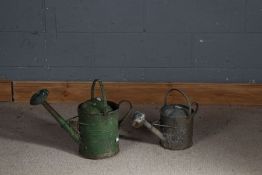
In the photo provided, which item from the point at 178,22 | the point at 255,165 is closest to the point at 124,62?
the point at 178,22

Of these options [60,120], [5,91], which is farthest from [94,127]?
[5,91]

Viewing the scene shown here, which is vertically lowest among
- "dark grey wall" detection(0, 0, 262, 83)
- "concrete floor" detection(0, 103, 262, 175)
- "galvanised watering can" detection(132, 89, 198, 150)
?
"concrete floor" detection(0, 103, 262, 175)

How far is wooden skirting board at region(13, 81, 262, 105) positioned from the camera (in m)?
3.06

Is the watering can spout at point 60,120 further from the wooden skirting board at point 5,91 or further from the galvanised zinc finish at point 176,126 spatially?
the wooden skirting board at point 5,91

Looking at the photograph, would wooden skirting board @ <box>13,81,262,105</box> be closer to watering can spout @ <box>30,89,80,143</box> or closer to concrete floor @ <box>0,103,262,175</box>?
concrete floor @ <box>0,103,262,175</box>

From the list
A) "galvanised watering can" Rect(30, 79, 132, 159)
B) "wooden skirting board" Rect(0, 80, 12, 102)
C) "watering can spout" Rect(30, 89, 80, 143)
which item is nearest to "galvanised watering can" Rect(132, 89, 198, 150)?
"galvanised watering can" Rect(30, 79, 132, 159)

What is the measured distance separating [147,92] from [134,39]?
377 millimetres

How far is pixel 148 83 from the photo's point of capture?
3.10 m

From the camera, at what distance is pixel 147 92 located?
10.2 ft

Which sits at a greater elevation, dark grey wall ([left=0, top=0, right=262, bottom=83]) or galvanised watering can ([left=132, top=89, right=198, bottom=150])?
dark grey wall ([left=0, top=0, right=262, bottom=83])

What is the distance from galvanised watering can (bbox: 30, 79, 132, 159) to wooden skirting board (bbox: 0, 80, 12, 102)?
916 millimetres

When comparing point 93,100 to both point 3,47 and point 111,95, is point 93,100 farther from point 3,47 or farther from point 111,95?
point 3,47

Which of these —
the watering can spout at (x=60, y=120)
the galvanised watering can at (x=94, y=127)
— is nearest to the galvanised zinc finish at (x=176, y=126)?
the galvanised watering can at (x=94, y=127)

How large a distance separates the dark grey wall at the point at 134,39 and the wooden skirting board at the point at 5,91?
0.36 feet
